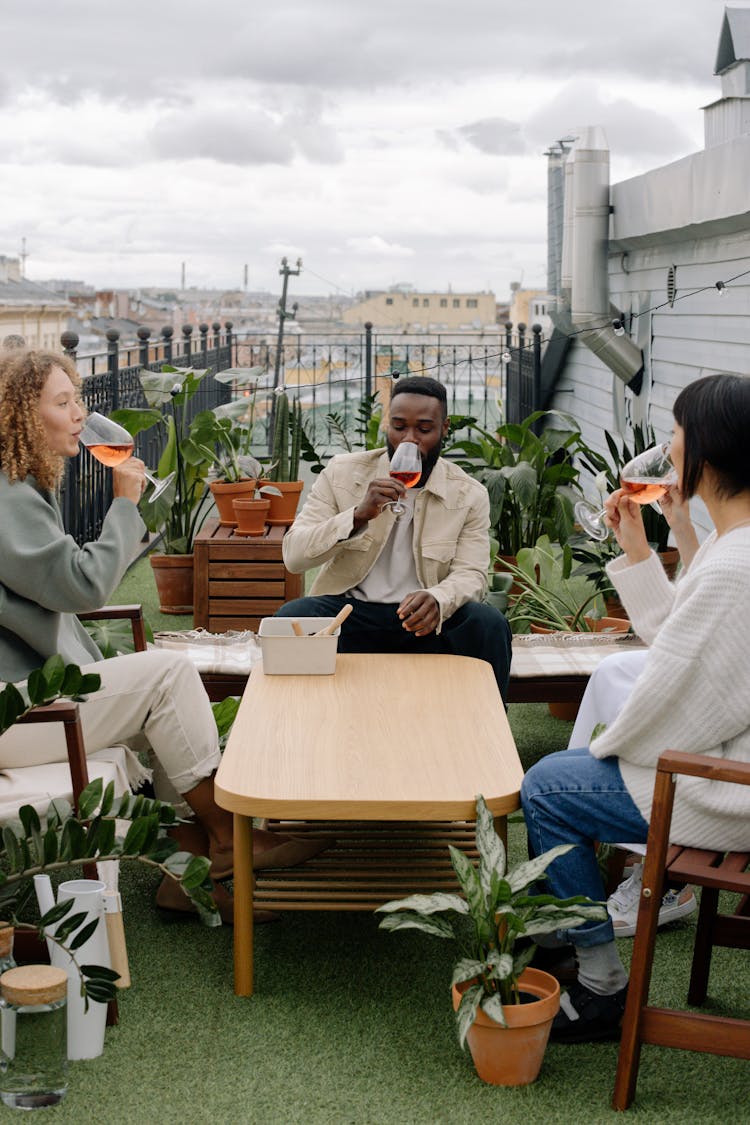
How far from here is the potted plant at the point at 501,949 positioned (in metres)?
2.26

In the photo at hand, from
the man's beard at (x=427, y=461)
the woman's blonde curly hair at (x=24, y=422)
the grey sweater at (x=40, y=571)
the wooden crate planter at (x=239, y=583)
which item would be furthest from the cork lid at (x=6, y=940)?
the wooden crate planter at (x=239, y=583)

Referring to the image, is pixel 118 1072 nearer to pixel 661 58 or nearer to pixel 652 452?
pixel 652 452

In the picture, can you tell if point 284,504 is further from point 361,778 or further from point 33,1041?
point 33,1041

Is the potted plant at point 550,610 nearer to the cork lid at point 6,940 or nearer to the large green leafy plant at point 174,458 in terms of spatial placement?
the large green leafy plant at point 174,458

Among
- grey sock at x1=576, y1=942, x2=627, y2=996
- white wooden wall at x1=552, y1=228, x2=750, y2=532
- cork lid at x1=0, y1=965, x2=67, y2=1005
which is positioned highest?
white wooden wall at x1=552, y1=228, x2=750, y2=532

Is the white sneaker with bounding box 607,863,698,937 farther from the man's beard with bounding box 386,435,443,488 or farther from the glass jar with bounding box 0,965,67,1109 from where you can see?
the man's beard with bounding box 386,435,443,488

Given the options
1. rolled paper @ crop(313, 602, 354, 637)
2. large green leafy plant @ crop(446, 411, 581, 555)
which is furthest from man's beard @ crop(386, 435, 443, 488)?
large green leafy plant @ crop(446, 411, 581, 555)

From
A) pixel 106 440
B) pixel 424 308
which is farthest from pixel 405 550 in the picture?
pixel 424 308

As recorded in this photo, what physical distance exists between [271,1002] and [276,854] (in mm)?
411

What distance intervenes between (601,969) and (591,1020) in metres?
0.10

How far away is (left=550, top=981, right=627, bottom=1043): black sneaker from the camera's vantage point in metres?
2.44

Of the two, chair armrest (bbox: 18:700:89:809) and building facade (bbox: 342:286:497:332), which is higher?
building facade (bbox: 342:286:497:332)

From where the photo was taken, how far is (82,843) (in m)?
2.31

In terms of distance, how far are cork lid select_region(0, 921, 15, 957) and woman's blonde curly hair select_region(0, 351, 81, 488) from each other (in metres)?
0.99
